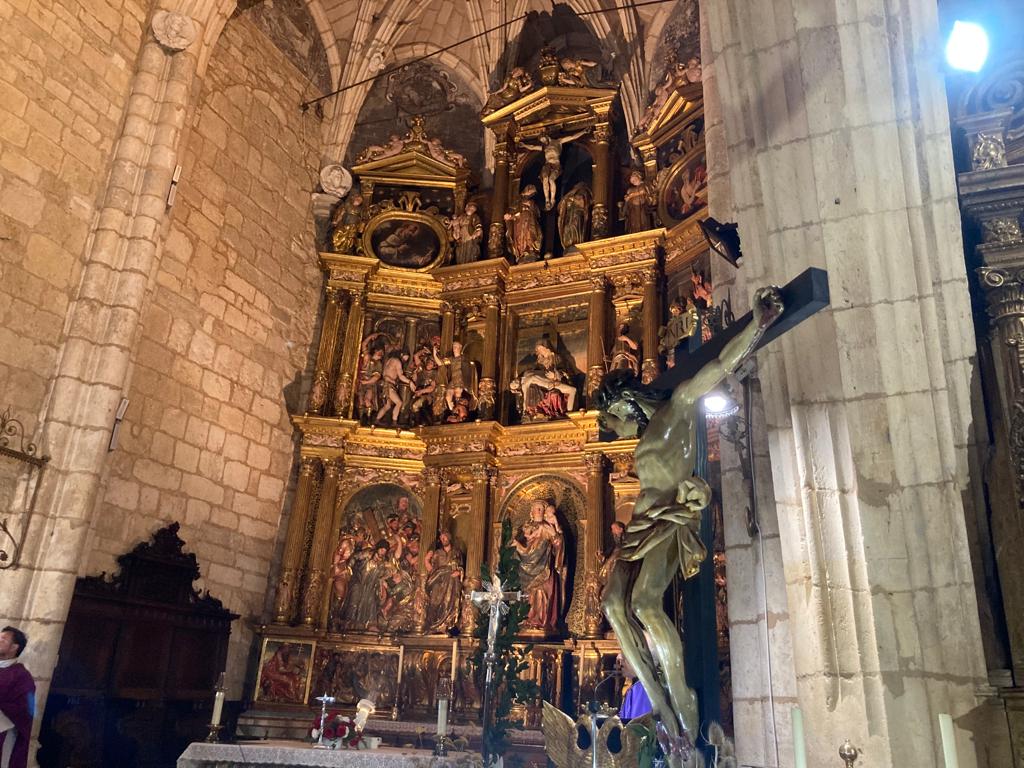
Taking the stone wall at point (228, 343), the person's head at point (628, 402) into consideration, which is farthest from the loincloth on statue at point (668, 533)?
the stone wall at point (228, 343)

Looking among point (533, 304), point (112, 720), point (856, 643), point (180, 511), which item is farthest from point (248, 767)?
point (533, 304)

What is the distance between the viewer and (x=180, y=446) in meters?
8.80

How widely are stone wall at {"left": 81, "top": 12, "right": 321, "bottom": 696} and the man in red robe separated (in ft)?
8.24

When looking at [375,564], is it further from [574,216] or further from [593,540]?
[574,216]

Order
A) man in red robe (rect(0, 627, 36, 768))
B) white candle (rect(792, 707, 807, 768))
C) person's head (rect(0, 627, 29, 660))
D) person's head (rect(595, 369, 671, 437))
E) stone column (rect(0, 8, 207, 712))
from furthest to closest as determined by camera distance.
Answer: stone column (rect(0, 8, 207, 712))
person's head (rect(0, 627, 29, 660))
man in red robe (rect(0, 627, 36, 768))
person's head (rect(595, 369, 671, 437))
white candle (rect(792, 707, 807, 768))

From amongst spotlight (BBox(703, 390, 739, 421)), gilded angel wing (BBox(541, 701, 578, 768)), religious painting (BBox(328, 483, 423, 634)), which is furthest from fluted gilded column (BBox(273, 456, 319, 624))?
Result: spotlight (BBox(703, 390, 739, 421))

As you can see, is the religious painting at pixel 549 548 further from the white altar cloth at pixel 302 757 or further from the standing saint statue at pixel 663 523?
the standing saint statue at pixel 663 523

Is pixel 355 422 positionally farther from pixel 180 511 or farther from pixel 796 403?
pixel 796 403

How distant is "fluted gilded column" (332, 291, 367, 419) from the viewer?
1055 centimetres

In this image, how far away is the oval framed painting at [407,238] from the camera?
11516 mm

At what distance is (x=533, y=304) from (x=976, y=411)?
763cm

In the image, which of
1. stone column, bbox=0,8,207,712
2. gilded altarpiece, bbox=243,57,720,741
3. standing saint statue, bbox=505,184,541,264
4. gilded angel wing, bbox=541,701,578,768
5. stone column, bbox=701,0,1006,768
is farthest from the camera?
standing saint statue, bbox=505,184,541,264

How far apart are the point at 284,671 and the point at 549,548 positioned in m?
3.31

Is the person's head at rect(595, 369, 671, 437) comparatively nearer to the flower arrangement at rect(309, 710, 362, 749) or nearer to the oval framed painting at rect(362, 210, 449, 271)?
the flower arrangement at rect(309, 710, 362, 749)
